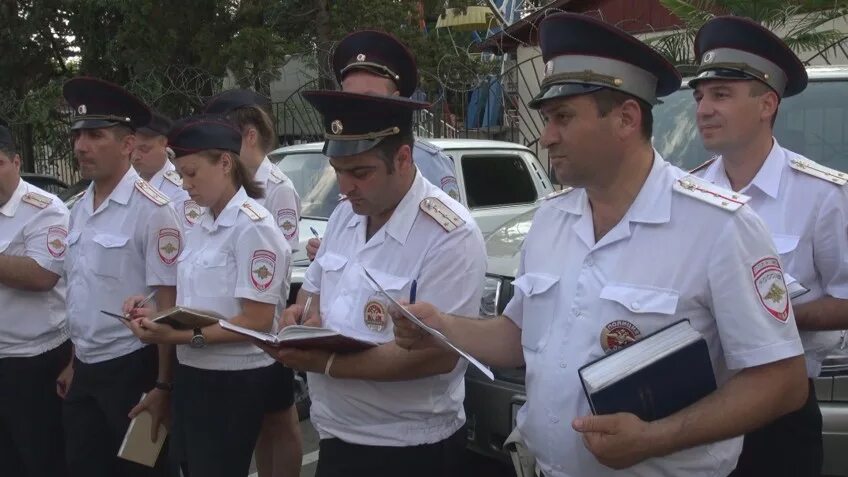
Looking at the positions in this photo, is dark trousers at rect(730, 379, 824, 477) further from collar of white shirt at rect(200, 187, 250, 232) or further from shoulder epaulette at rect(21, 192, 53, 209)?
shoulder epaulette at rect(21, 192, 53, 209)

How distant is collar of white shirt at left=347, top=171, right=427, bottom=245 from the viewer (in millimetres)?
2684

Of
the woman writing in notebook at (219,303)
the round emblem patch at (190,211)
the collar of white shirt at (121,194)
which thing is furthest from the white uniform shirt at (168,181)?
the woman writing in notebook at (219,303)

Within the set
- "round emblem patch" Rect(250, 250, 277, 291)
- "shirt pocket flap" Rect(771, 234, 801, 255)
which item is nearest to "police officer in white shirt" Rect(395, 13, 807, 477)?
"shirt pocket flap" Rect(771, 234, 801, 255)

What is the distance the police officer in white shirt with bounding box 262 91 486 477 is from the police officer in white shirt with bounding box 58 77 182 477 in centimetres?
119

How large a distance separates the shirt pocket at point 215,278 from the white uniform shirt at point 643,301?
55.6 inches

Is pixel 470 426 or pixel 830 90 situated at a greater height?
pixel 830 90

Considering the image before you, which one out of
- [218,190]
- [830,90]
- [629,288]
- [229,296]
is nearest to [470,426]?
[229,296]

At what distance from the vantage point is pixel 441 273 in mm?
2605

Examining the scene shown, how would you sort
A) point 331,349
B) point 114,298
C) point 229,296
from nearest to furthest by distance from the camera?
1. point 331,349
2. point 229,296
3. point 114,298

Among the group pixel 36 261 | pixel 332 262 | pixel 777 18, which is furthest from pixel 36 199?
pixel 777 18

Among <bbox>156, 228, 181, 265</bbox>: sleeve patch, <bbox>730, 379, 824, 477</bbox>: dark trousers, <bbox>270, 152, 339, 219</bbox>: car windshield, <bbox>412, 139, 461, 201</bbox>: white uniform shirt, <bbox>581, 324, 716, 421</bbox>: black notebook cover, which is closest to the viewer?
<bbox>581, 324, 716, 421</bbox>: black notebook cover

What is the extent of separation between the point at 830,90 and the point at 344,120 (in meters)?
2.78

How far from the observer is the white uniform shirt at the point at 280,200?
16.2 feet

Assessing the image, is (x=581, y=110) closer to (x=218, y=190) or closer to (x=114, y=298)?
(x=218, y=190)
